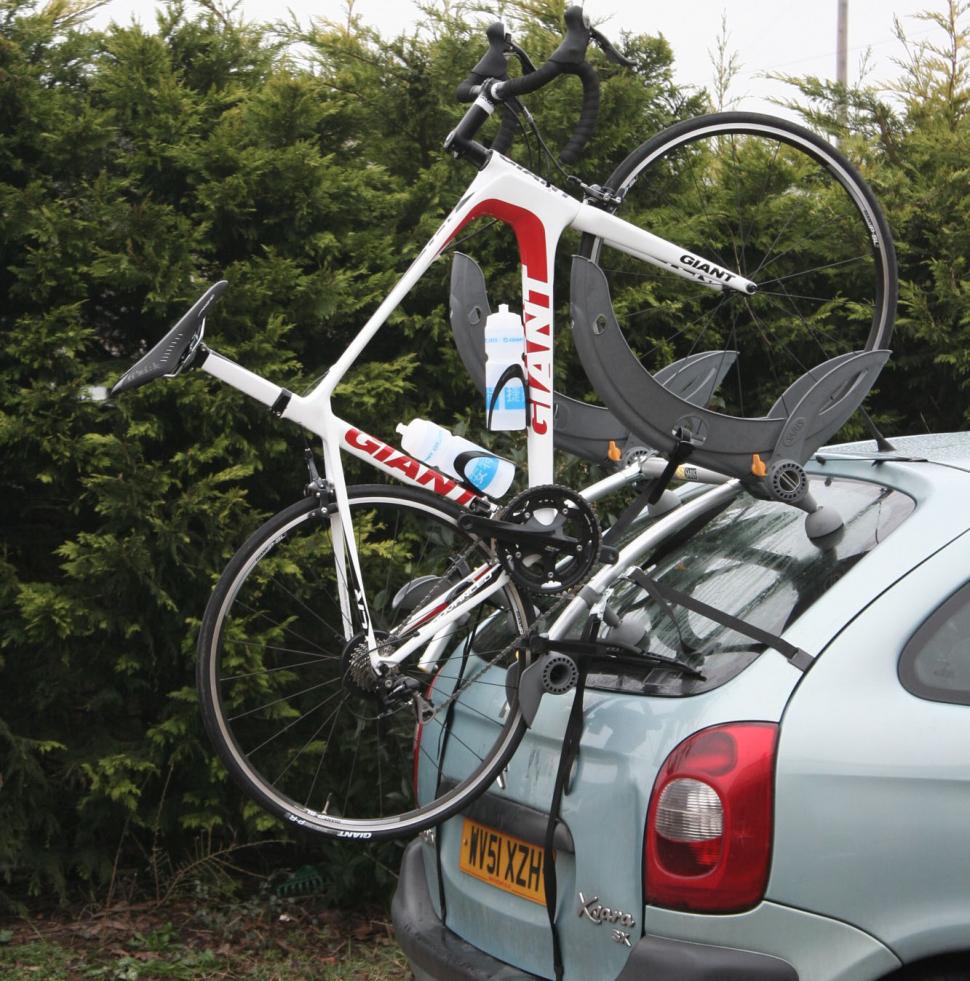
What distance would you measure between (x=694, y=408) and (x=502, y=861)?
42.8 inches

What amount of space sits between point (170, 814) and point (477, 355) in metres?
2.06

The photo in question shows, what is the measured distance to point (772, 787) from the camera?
2.20 metres

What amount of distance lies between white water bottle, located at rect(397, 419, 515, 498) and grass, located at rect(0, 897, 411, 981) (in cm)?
180

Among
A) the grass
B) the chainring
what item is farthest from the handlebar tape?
the grass

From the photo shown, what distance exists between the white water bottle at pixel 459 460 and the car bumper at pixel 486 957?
92 centimetres

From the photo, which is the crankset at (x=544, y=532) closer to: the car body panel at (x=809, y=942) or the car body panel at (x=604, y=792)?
the car body panel at (x=604, y=792)

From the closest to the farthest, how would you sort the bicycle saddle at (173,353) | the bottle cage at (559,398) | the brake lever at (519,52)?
the bicycle saddle at (173,353) → the brake lever at (519,52) → the bottle cage at (559,398)

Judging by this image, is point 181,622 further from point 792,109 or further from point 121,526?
point 792,109

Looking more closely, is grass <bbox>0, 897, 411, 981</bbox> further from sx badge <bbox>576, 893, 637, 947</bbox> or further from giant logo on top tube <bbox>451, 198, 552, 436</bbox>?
giant logo on top tube <bbox>451, 198, 552, 436</bbox>

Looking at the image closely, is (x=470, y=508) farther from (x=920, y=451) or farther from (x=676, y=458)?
(x=920, y=451)

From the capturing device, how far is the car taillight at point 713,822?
86.4 inches

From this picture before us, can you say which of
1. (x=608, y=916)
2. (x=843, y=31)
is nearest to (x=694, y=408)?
(x=608, y=916)

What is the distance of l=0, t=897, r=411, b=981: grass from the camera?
385 centimetres

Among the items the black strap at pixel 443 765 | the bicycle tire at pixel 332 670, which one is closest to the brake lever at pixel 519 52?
the bicycle tire at pixel 332 670
